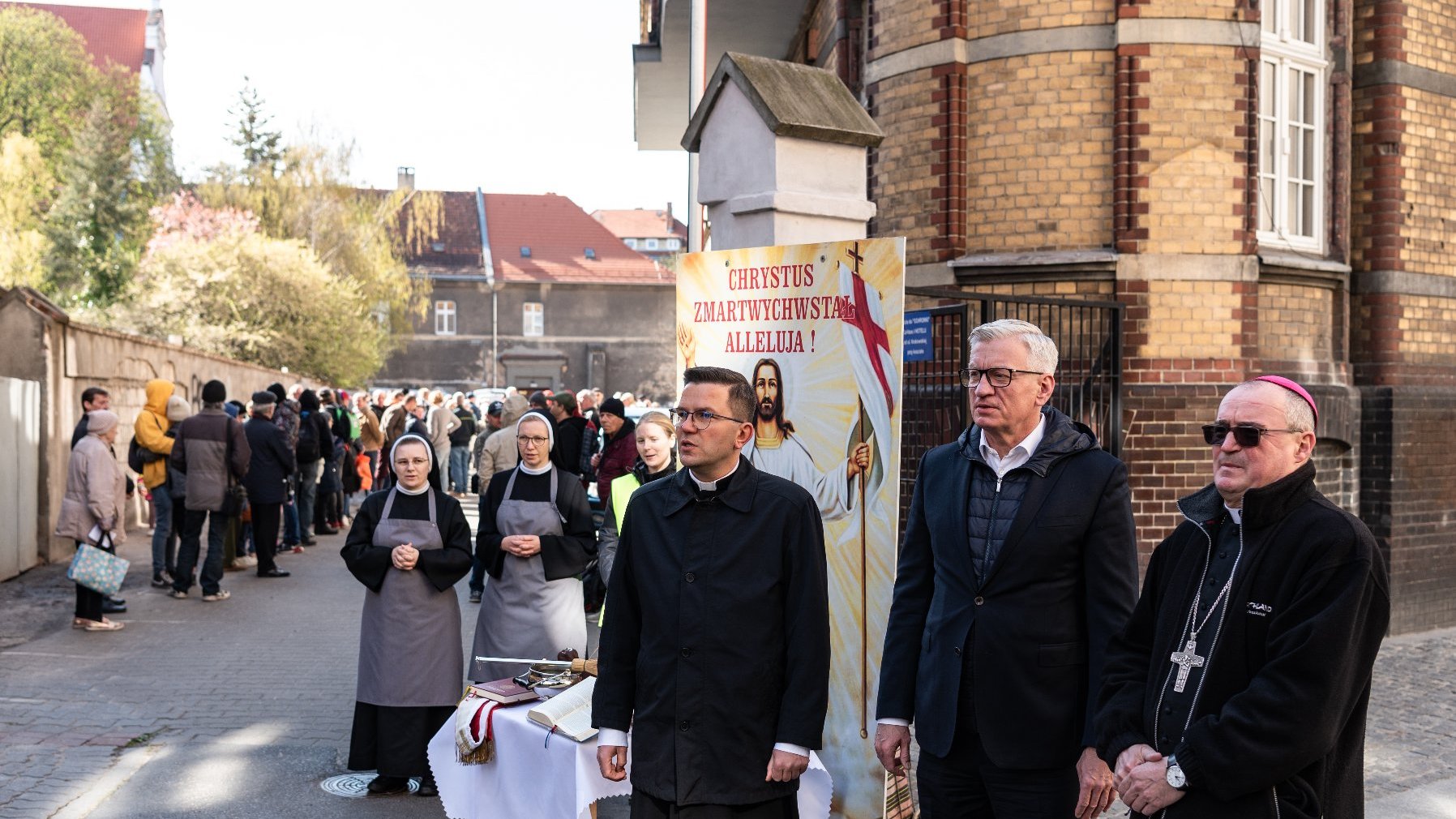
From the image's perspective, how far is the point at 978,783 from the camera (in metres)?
3.97

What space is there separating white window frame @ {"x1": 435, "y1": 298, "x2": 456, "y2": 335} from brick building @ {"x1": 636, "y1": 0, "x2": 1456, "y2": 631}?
5740 centimetres

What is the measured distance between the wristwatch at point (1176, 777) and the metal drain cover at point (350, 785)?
4517mm

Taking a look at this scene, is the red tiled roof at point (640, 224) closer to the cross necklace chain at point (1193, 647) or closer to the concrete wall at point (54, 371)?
the concrete wall at point (54, 371)

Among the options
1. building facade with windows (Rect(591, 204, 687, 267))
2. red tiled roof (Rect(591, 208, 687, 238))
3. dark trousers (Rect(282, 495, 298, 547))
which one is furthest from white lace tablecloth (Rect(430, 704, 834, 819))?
red tiled roof (Rect(591, 208, 687, 238))

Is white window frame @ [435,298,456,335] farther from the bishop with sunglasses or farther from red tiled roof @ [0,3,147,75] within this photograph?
the bishop with sunglasses

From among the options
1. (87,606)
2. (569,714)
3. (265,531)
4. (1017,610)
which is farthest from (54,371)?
(1017,610)

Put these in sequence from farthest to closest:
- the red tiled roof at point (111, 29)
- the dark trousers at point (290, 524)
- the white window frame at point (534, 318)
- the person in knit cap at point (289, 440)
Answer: the red tiled roof at point (111, 29) → the white window frame at point (534, 318) → the dark trousers at point (290, 524) → the person in knit cap at point (289, 440)

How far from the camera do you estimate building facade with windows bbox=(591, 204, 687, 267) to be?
109m

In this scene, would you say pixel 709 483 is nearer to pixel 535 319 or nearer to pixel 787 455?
pixel 787 455

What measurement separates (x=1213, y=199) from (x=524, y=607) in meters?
6.51

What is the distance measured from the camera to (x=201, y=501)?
491 inches

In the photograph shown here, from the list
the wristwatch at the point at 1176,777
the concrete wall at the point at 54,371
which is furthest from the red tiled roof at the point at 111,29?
the wristwatch at the point at 1176,777

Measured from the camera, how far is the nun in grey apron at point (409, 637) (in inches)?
261

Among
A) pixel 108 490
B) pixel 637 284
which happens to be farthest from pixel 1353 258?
pixel 637 284
